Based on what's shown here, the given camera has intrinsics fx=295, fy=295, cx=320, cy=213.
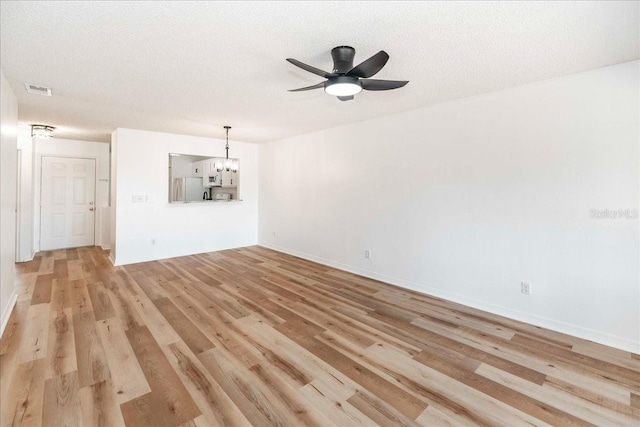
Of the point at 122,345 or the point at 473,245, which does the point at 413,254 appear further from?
the point at 122,345

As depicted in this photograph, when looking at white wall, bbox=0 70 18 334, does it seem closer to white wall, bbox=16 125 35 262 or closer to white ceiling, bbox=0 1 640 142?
white ceiling, bbox=0 1 640 142

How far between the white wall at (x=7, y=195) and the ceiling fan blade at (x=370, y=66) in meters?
3.19

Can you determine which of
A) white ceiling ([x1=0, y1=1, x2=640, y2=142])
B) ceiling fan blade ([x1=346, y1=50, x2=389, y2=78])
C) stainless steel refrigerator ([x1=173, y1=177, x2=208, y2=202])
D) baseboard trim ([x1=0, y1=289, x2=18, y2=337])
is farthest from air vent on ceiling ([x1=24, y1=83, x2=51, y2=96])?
ceiling fan blade ([x1=346, y1=50, x2=389, y2=78])

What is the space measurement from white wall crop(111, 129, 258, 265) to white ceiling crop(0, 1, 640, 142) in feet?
5.67

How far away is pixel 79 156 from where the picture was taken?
256 inches

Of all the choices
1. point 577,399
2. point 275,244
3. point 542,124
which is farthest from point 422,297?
point 275,244

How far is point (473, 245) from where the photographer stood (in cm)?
348

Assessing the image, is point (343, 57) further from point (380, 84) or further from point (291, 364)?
point (291, 364)

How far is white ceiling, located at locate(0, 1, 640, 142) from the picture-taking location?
183 centimetres

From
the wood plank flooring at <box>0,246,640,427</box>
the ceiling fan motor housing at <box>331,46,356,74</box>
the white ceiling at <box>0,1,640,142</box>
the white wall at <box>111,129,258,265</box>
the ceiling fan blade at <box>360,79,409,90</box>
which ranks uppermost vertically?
the white ceiling at <box>0,1,640,142</box>

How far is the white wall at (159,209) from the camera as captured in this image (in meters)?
5.27

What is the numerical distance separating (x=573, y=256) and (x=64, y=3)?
442 centimetres

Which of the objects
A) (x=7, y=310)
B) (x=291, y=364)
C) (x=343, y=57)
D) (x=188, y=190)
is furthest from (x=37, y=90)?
(x=291, y=364)

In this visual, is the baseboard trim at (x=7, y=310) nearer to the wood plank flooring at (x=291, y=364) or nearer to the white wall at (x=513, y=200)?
the wood plank flooring at (x=291, y=364)
